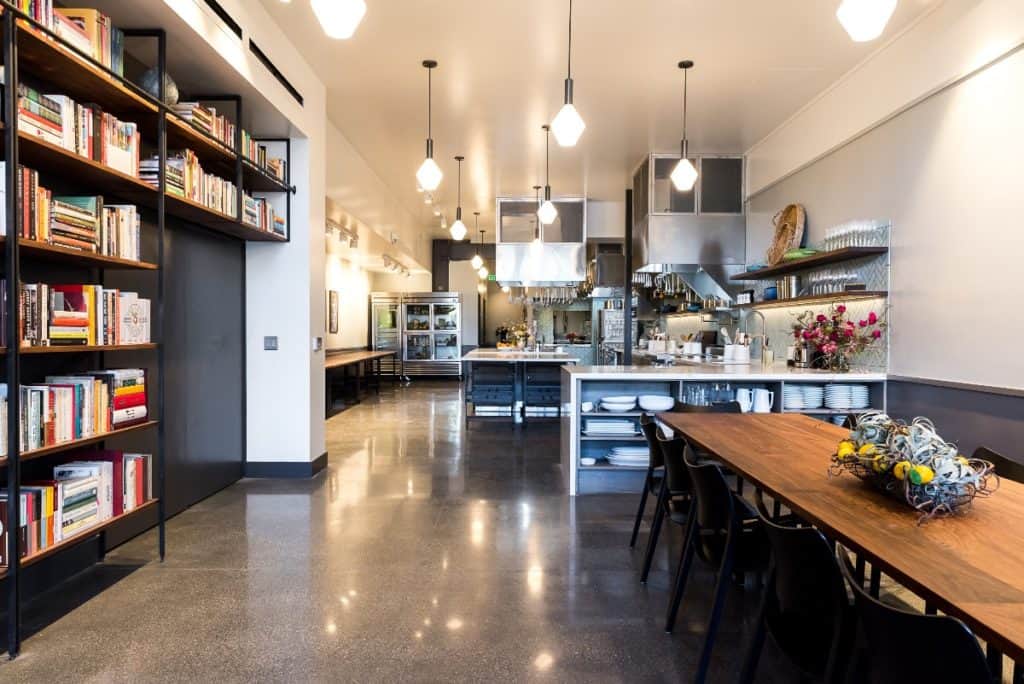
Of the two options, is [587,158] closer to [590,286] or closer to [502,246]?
[502,246]

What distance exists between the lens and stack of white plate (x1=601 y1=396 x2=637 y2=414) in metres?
4.21

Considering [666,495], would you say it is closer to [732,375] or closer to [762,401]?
[732,375]

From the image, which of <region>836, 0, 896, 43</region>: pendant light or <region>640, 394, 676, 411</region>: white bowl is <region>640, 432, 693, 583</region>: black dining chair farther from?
<region>836, 0, 896, 43</region>: pendant light

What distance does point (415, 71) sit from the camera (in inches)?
178

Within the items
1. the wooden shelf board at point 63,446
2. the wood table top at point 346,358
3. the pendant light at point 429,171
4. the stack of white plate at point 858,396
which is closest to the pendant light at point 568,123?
the pendant light at point 429,171

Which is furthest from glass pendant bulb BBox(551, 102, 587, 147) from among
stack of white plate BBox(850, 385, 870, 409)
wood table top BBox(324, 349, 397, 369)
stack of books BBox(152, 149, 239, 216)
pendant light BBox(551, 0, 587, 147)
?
wood table top BBox(324, 349, 397, 369)

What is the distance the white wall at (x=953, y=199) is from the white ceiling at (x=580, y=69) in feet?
1.84

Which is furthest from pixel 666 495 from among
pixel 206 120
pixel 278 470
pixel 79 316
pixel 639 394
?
pixel 206 120

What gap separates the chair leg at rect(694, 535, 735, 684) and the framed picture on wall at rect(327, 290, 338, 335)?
844cm

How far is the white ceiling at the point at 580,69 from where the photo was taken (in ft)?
12.2

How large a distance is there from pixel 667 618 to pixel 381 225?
22.8ft

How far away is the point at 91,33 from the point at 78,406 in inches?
64.8

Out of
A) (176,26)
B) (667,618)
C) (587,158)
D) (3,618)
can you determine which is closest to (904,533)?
(667,618)

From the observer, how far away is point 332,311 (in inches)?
376
